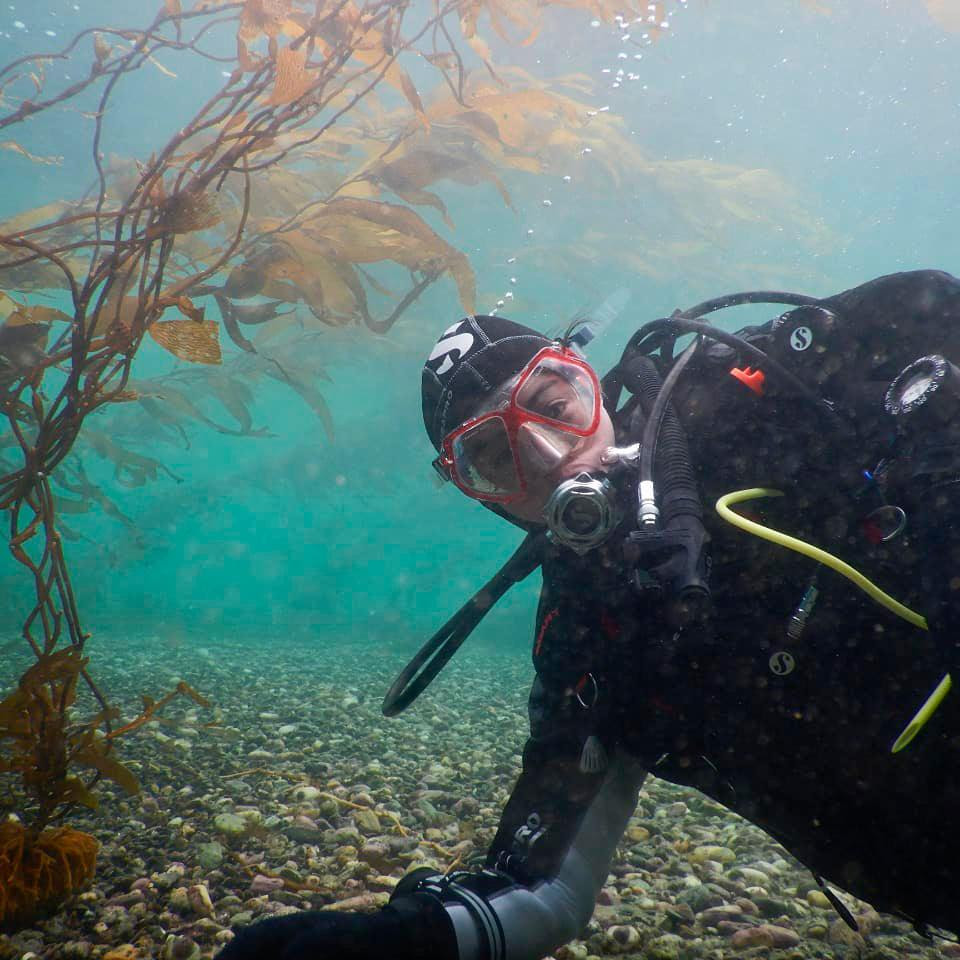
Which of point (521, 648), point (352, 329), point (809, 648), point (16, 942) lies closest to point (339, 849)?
point (16, 942)

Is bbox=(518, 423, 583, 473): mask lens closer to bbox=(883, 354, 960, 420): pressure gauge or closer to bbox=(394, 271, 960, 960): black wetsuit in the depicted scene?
bbox=(394, 271, 960, 960): black wetsuit

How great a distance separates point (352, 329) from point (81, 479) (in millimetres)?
9470

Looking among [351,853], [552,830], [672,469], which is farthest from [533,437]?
[351,853]

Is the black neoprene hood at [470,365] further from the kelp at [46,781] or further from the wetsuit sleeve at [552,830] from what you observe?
the kelp at [46,781]

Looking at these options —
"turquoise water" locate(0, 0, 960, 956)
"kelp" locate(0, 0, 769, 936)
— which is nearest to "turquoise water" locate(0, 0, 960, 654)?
"turquoise water" locate(0, 0, 960, 956)

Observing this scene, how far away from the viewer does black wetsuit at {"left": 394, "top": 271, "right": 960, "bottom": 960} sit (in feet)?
5.54

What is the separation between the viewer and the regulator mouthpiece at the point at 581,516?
1.99m

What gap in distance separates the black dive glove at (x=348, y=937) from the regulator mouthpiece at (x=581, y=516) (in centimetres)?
118

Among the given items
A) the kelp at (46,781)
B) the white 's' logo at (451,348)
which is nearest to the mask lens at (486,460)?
the white 's' logo at (451,348)

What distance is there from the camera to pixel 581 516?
202cm

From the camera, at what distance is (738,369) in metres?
2.19

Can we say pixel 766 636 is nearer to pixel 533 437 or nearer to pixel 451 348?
pixel 533 437

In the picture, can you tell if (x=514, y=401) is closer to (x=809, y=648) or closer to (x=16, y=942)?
(x=809, y=648)

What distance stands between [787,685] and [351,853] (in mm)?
2400
